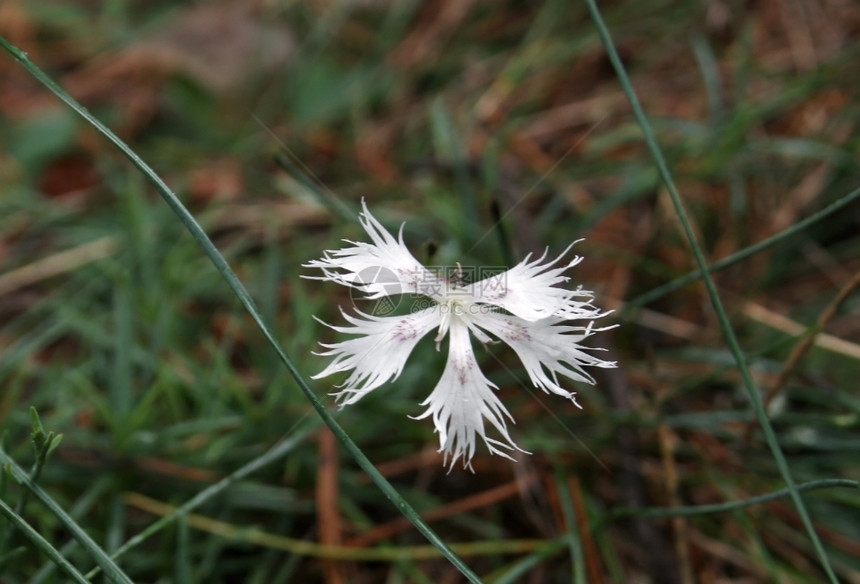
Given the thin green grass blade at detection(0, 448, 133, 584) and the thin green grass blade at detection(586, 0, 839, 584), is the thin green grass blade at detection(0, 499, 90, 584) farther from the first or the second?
the thin green grass blade at detection(586, 0, 839, 584)

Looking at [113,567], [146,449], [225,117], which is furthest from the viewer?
[225,117]

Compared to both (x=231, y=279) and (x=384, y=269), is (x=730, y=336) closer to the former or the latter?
(x=384, y=269)

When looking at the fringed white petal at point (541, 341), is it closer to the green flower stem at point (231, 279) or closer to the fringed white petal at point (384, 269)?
the fringed white petal at point (384, 269)

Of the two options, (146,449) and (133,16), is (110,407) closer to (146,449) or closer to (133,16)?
(146,449)

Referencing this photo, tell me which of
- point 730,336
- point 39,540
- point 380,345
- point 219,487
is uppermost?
point 730,336

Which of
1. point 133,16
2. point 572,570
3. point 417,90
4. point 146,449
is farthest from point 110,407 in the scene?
point 133,16

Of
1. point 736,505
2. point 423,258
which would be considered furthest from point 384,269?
point 736,505
